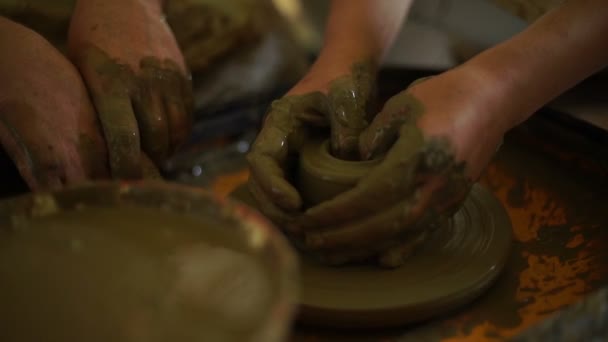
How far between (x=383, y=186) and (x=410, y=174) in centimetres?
5

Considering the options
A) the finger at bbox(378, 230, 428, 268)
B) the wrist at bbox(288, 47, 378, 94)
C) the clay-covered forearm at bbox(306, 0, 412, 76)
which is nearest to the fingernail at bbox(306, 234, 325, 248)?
the finger at bbox(378, 230, 428, 268)

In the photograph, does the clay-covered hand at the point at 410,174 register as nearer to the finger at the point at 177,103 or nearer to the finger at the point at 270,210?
the finger at the point at 270,210

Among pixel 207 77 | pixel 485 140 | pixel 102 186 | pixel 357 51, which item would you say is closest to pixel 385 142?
pixel 485 140

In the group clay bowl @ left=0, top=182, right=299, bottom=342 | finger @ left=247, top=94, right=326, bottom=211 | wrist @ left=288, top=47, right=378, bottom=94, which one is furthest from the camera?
wrist @ left=288, top=47, right=378, bottom=94

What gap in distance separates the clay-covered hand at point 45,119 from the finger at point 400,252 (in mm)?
622

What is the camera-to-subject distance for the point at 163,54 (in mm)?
1530

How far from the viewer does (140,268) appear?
2.41 ft

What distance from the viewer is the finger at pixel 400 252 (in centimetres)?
121

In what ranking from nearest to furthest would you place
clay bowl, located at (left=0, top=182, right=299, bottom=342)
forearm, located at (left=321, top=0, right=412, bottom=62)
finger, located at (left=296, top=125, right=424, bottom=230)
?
clay bowl, located at (left=0, top=182, right=299, bottom=342) → finger, located at (left=296, top=125, right=424, bottom=230) → forearm, located at (left=321, top=0, right=412, bottom=62)

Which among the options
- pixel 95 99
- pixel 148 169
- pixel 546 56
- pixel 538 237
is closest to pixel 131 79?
pixel 95 99

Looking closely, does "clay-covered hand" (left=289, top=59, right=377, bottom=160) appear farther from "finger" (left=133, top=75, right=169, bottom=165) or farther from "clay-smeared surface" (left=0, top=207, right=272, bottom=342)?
"clay-smeared surface" (left=0, top=207, right=272, bottom=342)

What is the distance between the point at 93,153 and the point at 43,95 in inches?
6.4

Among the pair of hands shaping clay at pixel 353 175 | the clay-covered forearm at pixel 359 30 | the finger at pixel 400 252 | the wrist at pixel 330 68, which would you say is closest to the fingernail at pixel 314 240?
the pair of hands shaping clay at pixel 353 175

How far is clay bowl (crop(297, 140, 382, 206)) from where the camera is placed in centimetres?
121
